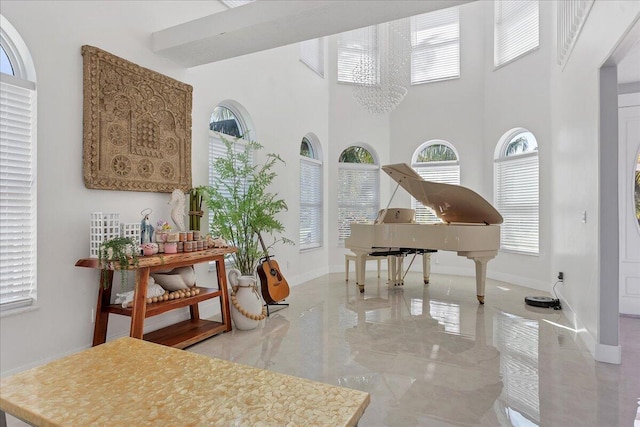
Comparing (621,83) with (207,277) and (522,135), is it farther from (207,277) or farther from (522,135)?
(207,277)

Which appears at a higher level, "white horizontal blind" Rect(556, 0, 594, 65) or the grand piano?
"white horizontal blind" Rect(556, 0, 594, 65)

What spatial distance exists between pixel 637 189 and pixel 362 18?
12.2ft

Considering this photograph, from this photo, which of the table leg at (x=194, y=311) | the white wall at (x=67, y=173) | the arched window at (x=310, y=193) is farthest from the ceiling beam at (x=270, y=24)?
the arched window at (x=310, y=193)

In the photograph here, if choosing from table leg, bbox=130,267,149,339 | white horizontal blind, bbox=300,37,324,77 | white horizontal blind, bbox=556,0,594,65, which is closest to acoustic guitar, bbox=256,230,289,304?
table leg, bbox=130,267,149,339

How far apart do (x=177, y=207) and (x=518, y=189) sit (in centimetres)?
553

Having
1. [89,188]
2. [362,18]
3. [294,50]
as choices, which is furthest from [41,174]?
[294,50]

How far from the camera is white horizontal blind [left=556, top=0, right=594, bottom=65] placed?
341cm

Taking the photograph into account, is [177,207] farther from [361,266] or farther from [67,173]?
[361,266]

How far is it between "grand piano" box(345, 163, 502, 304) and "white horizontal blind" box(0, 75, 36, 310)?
3680 millimetres

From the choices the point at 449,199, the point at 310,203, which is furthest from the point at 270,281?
the point at 310,203

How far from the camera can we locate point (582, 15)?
3.41 metres

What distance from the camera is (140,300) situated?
2.89 m

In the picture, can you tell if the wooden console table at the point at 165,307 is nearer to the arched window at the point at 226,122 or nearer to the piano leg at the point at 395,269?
the arched window at the point at 226,122

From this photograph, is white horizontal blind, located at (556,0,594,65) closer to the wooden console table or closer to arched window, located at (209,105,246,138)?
arched window, located at (209,105,246,138)
